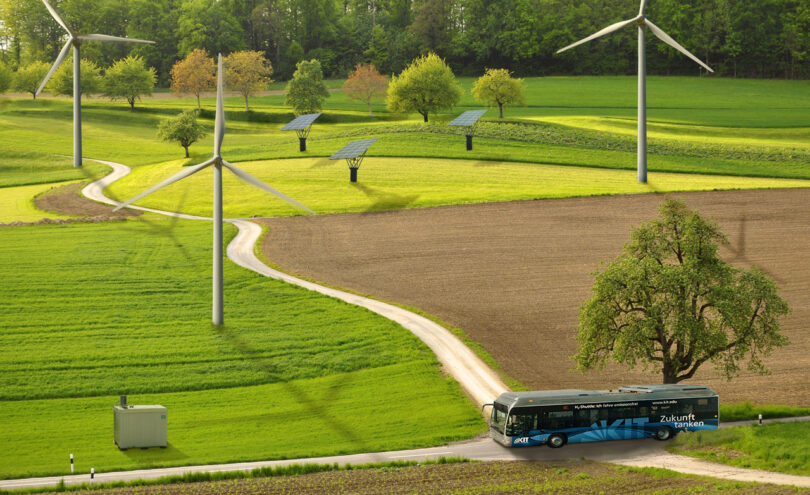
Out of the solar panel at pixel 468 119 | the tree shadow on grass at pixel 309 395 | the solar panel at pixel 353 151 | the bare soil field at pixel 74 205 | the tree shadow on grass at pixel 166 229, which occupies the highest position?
the solar panel at pixel 468 119

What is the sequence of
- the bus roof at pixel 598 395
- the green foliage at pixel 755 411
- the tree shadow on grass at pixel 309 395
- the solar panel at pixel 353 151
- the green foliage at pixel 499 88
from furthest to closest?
the green foliage at pixel 499 88
the solar panel at pixel 353 151
the green foliage at pixel 755 411
the tree shadow on grass at pixel 309 395
the bus roof at pixel 598 395

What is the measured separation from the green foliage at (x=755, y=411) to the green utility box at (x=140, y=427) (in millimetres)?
27321

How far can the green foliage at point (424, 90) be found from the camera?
5679 inches

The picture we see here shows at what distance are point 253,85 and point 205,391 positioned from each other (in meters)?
146

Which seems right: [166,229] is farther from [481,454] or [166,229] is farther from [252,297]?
[481,454]

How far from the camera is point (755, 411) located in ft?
147

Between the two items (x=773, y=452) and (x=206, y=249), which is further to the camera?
(x=206, y=249)

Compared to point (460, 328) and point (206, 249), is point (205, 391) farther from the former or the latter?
point (206, 249)

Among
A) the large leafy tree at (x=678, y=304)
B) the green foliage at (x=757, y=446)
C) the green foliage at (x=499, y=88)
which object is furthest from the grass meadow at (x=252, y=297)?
the green foliage at (x=757, y=446)

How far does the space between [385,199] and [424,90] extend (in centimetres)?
5376

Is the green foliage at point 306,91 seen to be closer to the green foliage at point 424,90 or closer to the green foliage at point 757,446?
the green foliage at point 424,90

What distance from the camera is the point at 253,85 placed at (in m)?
187

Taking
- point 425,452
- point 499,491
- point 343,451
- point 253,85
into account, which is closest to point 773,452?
point 499,491

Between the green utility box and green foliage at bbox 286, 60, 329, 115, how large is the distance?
13299 centimetres
